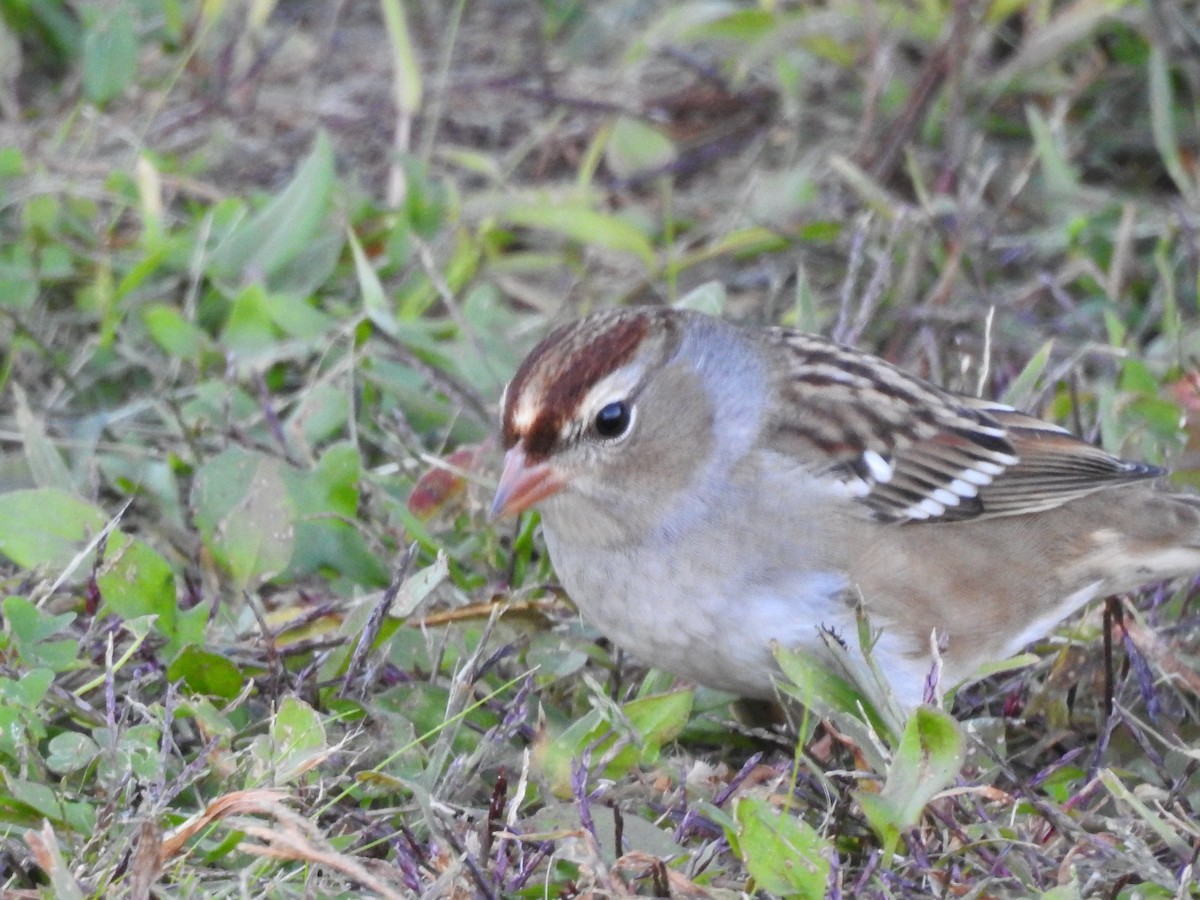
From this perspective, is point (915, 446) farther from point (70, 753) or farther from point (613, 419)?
point (70, 753)

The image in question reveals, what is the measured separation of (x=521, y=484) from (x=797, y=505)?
484 mm

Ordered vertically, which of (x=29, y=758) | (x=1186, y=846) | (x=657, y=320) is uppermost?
(x=657, y=320)

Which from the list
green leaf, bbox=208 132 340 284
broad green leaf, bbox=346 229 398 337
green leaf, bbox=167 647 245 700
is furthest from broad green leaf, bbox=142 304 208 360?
green leaf, bbox=167 647 245 700

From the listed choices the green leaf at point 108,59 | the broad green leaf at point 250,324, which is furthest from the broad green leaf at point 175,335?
the green leaf at point 108,59

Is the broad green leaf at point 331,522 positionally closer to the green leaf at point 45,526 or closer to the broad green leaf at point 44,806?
the green leaf at point 45,526

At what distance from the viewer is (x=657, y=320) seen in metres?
3.20

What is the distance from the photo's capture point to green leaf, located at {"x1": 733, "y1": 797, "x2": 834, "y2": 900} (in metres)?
2.42

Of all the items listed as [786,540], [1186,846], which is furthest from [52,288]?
[1186,846]

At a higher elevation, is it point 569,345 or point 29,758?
point 569,345

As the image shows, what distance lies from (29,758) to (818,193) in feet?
10.0

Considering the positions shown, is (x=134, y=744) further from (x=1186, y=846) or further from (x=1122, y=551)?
(x=1122, y=551)

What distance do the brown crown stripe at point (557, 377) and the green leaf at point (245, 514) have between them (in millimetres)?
575

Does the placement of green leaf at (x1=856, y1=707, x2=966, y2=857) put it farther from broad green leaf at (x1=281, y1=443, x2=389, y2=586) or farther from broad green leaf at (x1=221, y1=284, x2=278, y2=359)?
broad green leaf at (x1=221, y1=284, x2=278, y2=359)

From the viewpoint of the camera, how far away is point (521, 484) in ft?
9.77
